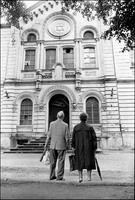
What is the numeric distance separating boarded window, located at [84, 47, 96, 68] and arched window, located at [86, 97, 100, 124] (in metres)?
3.38

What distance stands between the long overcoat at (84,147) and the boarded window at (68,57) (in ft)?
44.2

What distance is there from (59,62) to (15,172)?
39.2 ft

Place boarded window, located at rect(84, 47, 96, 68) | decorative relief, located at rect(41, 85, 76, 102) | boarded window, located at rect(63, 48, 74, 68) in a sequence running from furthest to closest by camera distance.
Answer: boarded window, located at rect(63, 48, 74, 68) < boarded window, located at rect(84, 47, 96, 68) < decorative relief, located at rect(41, 85, 76, 102)

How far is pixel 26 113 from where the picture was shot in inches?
659

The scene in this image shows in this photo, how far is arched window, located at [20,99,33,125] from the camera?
54.5ft

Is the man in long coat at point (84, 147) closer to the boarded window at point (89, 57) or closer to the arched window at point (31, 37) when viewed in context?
the boarded window at point (89, 57)

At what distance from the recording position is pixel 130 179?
20.9 ft

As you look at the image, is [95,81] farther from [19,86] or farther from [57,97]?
[19,86]

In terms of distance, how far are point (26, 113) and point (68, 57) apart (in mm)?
6862

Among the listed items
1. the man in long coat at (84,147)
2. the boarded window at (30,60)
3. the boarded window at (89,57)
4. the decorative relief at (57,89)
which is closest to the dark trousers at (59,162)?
the man in long coat at (84,147)

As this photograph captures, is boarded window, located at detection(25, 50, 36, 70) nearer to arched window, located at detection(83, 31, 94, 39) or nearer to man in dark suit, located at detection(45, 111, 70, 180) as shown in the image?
arched window, located at detection(83, 31, 94, 39)

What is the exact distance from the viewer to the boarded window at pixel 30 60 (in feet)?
59.7

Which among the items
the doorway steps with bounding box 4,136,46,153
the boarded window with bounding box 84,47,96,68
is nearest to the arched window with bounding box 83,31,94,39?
the boarded window with bounding box 84,47,96,68

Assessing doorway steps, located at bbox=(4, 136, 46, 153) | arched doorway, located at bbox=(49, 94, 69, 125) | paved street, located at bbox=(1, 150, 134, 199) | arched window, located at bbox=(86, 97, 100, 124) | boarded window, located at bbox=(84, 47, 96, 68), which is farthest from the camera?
boarded window, located at bbox=(84, 47, 96, 68)
